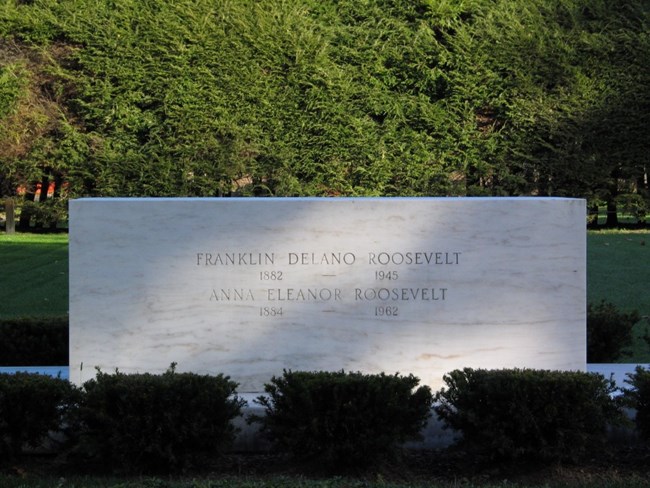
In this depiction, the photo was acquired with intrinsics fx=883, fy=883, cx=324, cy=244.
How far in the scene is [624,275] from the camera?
42.5 ft

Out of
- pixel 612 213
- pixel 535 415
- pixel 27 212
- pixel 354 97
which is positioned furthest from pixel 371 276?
pixel 27 212

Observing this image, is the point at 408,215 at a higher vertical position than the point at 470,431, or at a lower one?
higher

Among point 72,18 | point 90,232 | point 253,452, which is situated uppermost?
point 72,18

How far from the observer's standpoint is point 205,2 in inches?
774

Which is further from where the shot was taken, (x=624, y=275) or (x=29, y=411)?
(x=624, y=275)

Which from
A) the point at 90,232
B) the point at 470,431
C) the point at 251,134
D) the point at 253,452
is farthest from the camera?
the point at 251,134

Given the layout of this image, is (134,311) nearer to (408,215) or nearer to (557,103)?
(408,215)

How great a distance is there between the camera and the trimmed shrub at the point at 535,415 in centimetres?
483

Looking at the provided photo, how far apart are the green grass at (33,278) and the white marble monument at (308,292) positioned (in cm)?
264

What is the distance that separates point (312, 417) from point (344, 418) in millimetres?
177

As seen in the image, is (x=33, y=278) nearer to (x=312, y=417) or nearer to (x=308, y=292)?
(x=308, y=292)

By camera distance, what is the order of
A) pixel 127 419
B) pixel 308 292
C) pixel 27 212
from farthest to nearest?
pixel 27 212
pixel 308 292
pixel 127 419

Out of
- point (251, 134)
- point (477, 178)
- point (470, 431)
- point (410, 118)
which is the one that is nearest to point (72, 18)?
point (251, 134)

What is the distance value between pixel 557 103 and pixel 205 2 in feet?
26.8
